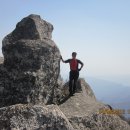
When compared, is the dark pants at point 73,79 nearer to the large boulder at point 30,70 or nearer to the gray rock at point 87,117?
the gray rock at point 87,117

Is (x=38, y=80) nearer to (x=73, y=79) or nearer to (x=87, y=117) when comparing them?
(x=73, y=79)

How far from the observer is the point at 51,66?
21.9 meters

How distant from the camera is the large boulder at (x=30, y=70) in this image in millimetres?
20484

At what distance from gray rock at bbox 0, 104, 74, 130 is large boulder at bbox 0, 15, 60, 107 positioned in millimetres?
9237

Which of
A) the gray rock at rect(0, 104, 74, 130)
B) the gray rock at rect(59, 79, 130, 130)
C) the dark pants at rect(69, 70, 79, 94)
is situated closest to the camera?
the gray rock at rect(0, 104, 74, 130)

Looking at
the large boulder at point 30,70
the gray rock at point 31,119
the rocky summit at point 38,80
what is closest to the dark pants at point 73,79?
the rocky summit at point 38,80

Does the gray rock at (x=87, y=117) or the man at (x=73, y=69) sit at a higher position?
the man at (x=73, y=69)

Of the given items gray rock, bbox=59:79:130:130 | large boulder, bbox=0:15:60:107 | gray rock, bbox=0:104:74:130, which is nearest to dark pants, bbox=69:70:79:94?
gray rock, bbox=59:79:130:130

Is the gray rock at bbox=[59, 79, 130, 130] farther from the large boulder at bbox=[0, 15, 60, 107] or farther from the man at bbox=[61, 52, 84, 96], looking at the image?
the large boulder at bbox=[0, 15, 60, 107]

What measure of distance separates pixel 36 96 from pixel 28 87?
686mm

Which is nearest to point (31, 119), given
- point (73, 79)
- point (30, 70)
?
point (30, 70)

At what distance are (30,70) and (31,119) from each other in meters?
10.5

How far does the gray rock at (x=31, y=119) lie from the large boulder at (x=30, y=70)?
30.3 ft

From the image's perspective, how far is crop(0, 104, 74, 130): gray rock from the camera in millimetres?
10680
